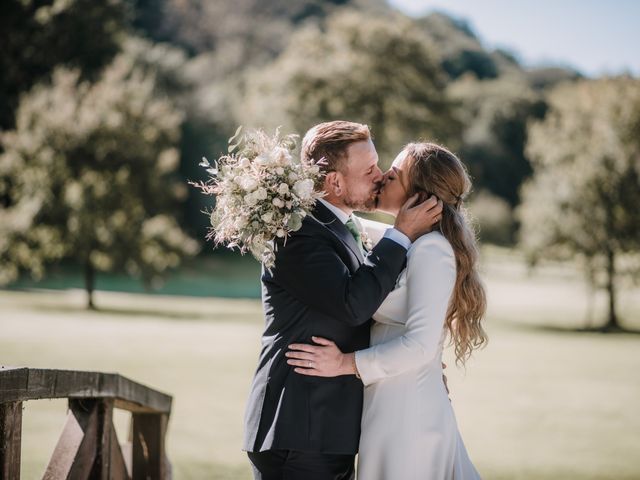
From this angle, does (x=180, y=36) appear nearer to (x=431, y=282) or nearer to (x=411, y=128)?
(x=411, y=128)

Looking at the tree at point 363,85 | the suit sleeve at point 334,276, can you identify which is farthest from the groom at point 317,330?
the tree at point 363,85

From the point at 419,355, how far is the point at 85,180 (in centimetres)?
2721

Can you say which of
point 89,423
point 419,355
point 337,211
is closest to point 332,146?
point 337,211

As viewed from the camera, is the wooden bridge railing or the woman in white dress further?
the woman in white dress

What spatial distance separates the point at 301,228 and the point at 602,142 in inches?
1122

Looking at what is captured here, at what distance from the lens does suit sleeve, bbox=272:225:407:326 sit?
3.35m

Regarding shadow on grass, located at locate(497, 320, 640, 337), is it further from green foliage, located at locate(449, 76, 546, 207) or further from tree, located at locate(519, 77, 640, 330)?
green foliage, located at locate(449, 76, 546, 207)

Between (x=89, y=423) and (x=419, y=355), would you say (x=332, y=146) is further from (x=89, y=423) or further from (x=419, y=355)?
(x=89, y=423)

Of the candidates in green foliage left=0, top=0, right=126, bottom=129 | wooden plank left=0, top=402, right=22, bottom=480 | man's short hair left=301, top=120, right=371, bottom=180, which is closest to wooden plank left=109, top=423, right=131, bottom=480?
wooden plank left=0, top=402, right=22, bottom=480

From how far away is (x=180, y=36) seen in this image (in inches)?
2852

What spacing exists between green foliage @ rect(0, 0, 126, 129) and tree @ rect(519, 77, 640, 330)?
92.1 ft

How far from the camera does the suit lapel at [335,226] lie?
3.69 m

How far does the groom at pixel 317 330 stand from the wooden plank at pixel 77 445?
2.69 ft

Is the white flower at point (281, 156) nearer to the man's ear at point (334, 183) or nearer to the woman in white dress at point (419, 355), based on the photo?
the man's ear at point (334, 183)
